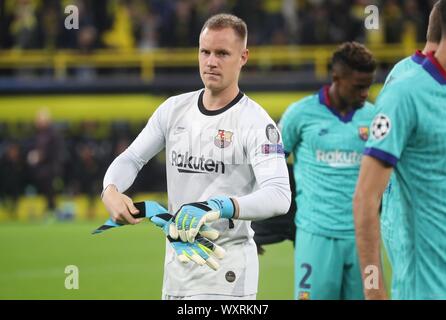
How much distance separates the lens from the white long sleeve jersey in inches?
206

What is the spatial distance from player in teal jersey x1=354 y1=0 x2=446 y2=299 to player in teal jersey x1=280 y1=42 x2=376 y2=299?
271 cm

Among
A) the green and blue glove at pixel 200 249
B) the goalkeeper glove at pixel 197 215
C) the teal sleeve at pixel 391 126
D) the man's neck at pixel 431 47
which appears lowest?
the green and blue glove at pixel 200 249

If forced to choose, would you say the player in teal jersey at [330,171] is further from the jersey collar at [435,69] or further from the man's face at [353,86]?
the jersey collar at [435,69]

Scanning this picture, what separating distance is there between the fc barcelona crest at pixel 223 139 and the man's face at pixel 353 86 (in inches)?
89.8

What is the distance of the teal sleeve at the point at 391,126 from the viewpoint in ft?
13.3

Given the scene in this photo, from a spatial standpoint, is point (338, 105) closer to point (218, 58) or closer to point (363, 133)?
point (363, 133)

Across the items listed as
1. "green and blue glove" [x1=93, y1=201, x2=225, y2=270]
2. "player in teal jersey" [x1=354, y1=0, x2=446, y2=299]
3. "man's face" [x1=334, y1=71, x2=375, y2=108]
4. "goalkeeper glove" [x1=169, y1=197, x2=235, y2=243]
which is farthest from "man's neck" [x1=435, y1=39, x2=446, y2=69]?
"man's face" [x1=334, y1=71, x2=375, y2=108]

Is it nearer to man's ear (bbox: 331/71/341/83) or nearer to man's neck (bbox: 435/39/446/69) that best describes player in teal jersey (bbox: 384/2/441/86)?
man's neck (bbox: 435/39/446/69)

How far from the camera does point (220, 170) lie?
530cm

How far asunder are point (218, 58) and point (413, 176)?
1.43 metres

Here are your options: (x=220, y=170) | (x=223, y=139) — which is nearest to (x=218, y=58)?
(x=223, y=139)

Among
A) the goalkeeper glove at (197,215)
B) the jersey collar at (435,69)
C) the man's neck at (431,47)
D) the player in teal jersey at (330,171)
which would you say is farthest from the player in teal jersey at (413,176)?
the player in teal jersey at (330,171)
